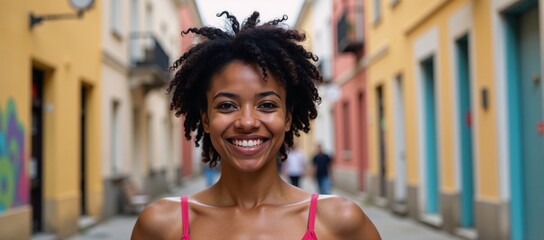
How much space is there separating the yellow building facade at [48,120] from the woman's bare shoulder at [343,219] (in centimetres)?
685

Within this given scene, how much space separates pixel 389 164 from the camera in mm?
15977

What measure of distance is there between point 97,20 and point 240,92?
40.2 ft

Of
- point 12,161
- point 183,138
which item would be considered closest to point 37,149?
point 12,161

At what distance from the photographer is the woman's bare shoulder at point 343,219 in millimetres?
2336

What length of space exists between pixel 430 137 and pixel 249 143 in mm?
11346

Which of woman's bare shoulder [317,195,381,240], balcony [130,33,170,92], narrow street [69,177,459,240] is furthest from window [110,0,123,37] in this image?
woman's bare shoulder [317,195,381,240]

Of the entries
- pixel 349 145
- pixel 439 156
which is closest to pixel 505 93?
pixel 439 156

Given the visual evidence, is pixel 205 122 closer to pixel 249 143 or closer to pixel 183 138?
pixel 249 143

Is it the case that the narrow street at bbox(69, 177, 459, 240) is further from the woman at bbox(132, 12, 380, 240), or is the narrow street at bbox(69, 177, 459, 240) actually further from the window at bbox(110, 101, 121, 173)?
the woman at bbox(132, 12, 380, 240)

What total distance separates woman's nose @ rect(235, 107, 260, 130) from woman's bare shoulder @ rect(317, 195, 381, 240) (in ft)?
1.15

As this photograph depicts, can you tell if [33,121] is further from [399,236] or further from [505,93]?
Answer: [505,93]

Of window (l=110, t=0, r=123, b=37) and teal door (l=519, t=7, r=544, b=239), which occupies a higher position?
window (l=110, t=0, r=123, b=37)

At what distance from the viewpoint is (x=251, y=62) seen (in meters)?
2.38

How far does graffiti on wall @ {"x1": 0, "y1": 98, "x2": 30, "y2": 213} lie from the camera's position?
339 inches
